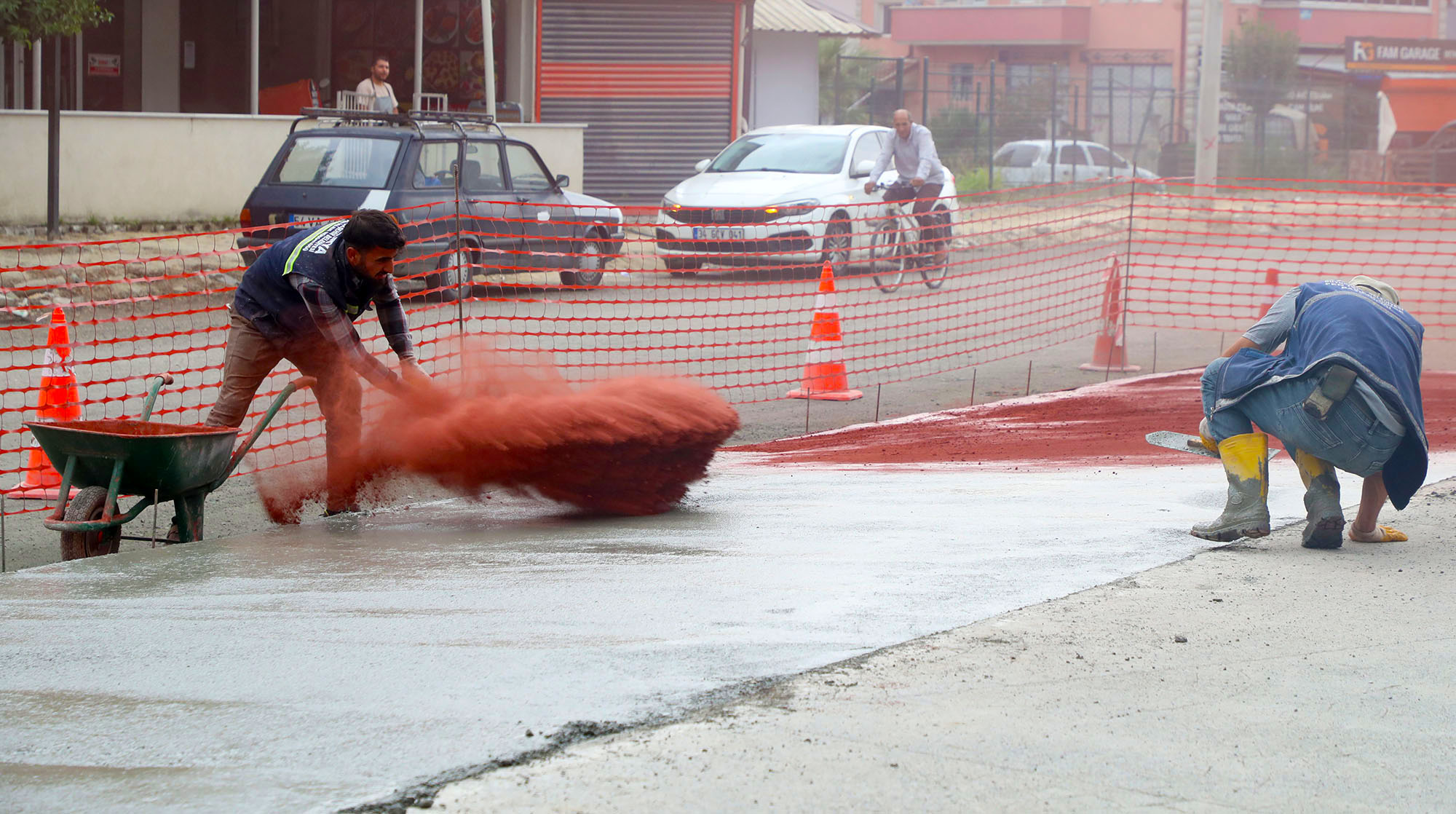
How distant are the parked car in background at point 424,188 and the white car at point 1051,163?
1667 centimetres

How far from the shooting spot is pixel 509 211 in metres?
14.6

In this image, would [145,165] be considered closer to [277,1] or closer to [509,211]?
[509,211]

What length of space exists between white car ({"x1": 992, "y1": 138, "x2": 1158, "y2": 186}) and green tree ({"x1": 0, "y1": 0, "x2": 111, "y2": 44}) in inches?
773

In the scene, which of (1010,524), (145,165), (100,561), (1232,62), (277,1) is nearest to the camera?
(100,561)

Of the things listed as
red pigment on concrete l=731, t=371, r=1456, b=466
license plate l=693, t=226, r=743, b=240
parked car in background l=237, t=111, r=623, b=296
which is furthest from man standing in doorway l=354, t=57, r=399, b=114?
red pigment on concrete l=731, t=371, r=1456, b=466

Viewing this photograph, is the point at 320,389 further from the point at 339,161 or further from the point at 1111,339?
the point at 339,161

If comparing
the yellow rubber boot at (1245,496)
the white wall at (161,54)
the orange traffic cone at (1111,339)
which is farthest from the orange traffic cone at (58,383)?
the white wall at (161,54)

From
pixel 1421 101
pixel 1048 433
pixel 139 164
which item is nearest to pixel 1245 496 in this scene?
pixel 1048 433

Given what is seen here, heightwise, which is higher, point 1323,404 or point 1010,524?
point 1323,404

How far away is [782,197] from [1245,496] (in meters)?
10.9

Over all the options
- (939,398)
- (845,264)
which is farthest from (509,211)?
(939,398)

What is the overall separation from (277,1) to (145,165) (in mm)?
7739

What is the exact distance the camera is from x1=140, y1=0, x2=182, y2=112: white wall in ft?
71.1

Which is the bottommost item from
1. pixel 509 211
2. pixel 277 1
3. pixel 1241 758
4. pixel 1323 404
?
pixel 1241 758
